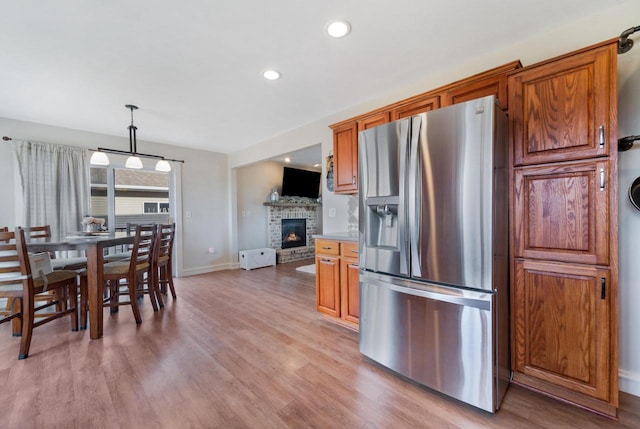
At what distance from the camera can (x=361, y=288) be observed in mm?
2082

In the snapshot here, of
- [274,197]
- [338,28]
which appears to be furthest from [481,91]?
[274,197]

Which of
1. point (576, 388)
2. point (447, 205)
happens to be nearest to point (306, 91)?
point (447, 205)

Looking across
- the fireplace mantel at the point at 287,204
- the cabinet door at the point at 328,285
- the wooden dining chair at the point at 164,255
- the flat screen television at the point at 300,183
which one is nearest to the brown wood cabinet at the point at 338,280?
Result: the cabinet door at the point at 328,285

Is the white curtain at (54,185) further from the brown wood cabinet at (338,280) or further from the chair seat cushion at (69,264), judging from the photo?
the brown wood cabinet at (338,280)

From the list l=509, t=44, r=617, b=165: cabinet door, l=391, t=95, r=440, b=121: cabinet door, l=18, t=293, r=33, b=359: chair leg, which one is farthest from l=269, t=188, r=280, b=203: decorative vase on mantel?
l=509, t=44, r=617, b=165: cabinet door

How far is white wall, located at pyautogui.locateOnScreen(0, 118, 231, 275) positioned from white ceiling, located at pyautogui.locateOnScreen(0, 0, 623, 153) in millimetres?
671

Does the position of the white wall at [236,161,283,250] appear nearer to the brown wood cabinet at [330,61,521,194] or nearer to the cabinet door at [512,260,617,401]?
the brown wood cabinet at [330,61,521,194]

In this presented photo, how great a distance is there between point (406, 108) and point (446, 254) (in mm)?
1456

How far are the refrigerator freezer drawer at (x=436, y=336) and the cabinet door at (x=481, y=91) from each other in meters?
1.44

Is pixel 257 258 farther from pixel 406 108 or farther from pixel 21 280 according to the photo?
pixel 406 108

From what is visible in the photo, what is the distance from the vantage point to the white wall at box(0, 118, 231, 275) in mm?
3996

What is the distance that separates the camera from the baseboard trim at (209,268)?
5004 millimetres

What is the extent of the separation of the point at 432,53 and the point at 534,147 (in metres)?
1.15

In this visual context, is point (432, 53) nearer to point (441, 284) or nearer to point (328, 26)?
point (328, 26)
